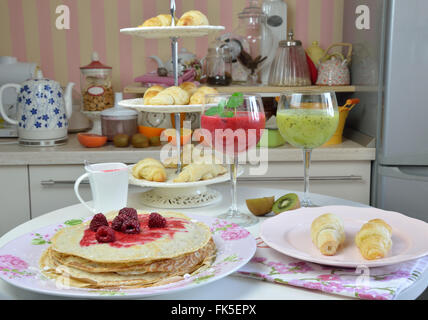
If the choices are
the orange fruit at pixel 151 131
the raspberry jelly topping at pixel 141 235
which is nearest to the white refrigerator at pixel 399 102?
the orange fruit at pixel 151 131

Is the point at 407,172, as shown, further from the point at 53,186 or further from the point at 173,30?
the point at 53,186

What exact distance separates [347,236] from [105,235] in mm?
443

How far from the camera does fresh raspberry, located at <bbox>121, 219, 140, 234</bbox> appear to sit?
833 millimetres

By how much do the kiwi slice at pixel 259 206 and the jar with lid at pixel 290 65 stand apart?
1349 millimetres

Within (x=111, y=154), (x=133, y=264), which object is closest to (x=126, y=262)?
(x=133, y=264)

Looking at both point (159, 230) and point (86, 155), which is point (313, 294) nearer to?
point (159, 230)

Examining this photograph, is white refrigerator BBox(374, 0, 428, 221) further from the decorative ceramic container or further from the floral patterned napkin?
the floral patterned napkin

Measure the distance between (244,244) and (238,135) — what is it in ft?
0.90

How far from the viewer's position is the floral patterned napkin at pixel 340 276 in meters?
0.72

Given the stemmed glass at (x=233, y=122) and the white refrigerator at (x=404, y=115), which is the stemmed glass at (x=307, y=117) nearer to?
the stemmed glass at (x=233, y=122)

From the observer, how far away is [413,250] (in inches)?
31.7

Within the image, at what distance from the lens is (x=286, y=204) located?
1130mm

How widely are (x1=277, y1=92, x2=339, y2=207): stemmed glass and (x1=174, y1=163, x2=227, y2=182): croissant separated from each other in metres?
0.21
